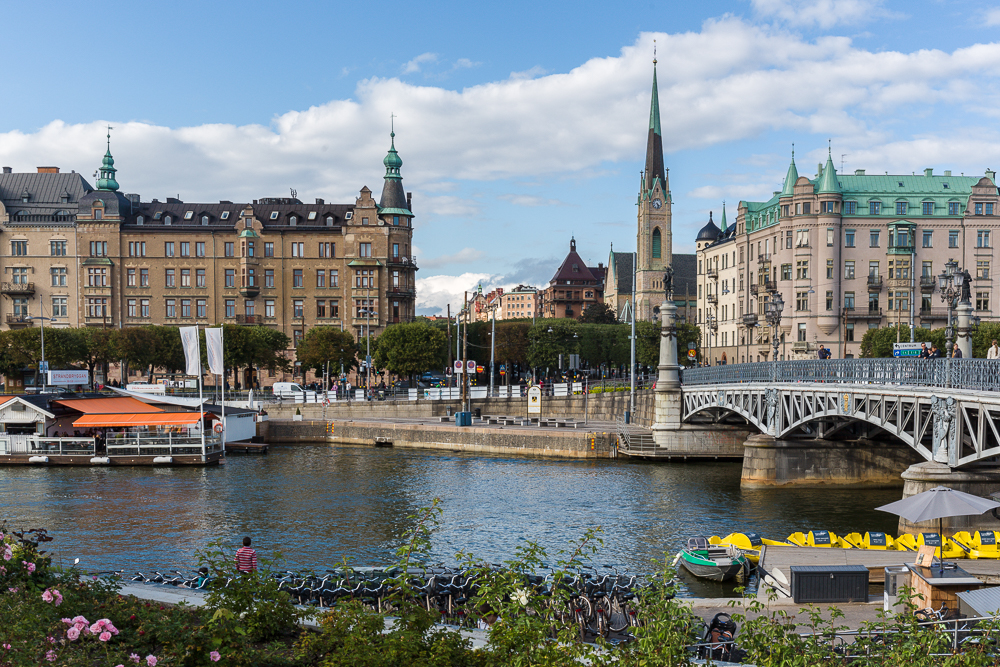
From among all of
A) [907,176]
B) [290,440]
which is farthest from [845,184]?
[290,440]

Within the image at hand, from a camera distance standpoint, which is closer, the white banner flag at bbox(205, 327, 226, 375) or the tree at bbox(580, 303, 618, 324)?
the white banner flag at bbox(205, 327, 226, 375)

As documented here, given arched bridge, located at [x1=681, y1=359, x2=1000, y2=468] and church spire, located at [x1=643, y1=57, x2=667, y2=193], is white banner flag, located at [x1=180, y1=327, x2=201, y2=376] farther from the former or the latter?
church spire, located at [x1=643, y1=57, x2=667, y2=193]

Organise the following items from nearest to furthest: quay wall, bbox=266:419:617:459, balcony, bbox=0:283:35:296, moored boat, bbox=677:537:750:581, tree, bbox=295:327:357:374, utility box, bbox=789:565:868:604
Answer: utility box, bbox=789:565:868:604, moored boat, bbox=677:537:750:581, quay wall, bbox=266:419:617:459, tree, bbox=295:327:357:374, balcony, bbox=0:283:35:296

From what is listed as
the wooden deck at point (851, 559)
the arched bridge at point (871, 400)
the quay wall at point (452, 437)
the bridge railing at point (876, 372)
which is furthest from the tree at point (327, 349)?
the wooden deck at point (851, 559)

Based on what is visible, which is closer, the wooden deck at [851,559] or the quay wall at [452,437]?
the wooden deck at [851,559]

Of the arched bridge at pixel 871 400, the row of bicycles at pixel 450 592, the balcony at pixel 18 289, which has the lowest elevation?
the row of bicycles at pixel 450 592

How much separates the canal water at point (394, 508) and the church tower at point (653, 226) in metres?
111

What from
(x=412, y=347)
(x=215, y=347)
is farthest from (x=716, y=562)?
(x=412, y=347)

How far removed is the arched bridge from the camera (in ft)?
98.0

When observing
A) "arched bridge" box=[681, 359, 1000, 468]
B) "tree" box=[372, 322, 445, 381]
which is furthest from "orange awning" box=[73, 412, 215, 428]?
"tree" box=[372, 322, 445, 381]

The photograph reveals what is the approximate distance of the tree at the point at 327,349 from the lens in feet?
316

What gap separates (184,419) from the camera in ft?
192

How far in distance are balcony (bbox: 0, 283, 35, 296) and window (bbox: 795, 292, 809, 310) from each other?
82.3 metres

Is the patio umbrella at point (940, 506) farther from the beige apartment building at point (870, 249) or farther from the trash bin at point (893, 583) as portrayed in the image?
the beige apartment building at point (870, 249)
